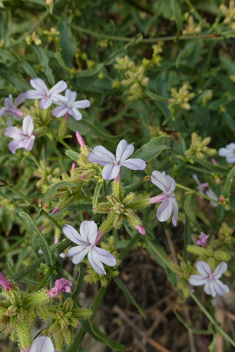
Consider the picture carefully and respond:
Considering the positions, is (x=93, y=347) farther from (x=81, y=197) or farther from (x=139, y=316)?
(x=81, y=197)

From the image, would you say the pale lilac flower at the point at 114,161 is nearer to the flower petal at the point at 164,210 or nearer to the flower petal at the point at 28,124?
the flower petal at the point at 164,210

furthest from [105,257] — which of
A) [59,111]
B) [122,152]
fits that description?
[59,111]

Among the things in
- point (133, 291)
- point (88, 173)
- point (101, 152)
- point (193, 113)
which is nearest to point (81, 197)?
point (88, 173)

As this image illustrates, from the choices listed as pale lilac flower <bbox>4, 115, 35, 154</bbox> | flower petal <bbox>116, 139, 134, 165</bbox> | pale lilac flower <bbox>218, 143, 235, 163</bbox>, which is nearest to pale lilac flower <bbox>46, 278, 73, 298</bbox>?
flower petal <bbox>116, 139, 134, 165</bbox>

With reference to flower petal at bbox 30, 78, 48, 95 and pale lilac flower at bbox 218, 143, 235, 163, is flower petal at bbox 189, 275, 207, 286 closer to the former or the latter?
pale lilac flower at bbox 218, 143, 235, 163

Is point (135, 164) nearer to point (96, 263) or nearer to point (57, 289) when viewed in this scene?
point (96, 263)

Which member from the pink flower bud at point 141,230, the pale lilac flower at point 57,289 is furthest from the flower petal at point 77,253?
the pink flower bud at point 141,230
